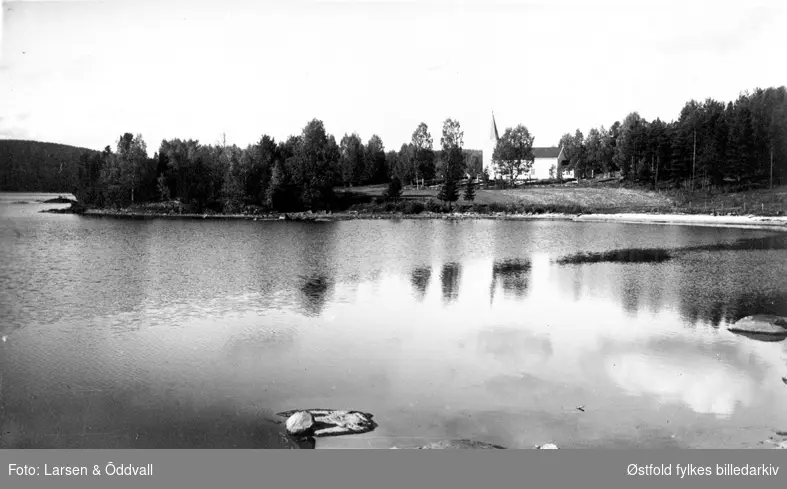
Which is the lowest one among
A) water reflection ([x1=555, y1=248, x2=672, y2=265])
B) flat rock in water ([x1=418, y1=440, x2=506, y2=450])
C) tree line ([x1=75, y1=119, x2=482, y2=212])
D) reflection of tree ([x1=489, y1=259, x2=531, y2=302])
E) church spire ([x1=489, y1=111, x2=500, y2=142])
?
flat rock in water ([x1=418, y1=440, x2=506, y2=450])

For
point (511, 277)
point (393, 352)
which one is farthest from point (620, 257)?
point (393, 352)

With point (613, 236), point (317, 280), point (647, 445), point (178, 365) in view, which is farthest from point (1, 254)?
point (613, 236)

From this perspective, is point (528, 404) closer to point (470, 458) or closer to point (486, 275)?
point (470, 458)

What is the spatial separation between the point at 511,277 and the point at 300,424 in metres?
19.7

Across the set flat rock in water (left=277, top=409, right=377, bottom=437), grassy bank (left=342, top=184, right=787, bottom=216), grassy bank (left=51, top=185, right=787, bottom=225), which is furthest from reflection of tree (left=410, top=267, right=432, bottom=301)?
grassy bank (left=342, top=184, right=787, bottom=216)

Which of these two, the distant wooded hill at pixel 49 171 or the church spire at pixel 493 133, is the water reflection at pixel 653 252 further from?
the church spire at pixel 493 133

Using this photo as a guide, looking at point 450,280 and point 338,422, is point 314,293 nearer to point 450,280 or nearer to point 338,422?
point 450,280

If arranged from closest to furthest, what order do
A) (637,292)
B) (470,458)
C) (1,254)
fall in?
1. (470,458)
2. (637,292)
3. (1,254)

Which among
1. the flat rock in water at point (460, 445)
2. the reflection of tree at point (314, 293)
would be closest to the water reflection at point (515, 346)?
the flat rock in water at point (460, 445)

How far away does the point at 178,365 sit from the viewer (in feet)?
47.1

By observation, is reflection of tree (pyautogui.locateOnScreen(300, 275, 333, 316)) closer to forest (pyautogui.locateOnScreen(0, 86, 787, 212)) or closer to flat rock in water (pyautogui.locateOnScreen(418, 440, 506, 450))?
flat rock in water (pyautogui.locateOnScreen(418, 440, 506, 450))

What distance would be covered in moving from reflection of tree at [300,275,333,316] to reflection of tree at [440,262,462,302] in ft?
15.7

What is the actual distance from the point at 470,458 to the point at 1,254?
35.5 metres

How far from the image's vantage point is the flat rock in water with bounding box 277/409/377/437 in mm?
10375
